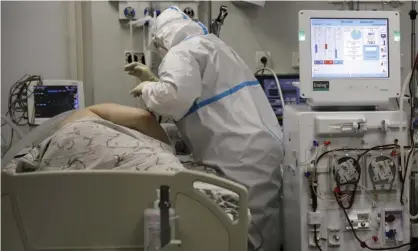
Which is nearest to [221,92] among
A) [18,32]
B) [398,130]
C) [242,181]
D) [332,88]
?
[242,181]

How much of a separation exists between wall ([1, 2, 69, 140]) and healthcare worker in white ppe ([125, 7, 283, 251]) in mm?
1037

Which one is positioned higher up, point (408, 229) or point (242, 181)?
point (242, 181)

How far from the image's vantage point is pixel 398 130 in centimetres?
216

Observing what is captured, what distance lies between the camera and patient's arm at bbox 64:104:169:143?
7.64ft

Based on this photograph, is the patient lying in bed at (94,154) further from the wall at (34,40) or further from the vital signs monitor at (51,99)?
the wall at (34,40)

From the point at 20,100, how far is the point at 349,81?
80.6 inches

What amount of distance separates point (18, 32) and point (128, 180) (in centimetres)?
210

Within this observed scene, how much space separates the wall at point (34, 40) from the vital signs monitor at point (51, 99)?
236mm

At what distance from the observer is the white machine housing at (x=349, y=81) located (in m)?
2.15

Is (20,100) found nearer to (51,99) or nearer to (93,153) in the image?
(51,99)

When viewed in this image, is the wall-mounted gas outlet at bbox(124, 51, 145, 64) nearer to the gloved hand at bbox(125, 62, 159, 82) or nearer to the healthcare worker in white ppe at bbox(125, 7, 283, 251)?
the gloved hand at bbox(125, 62, 159, 82)

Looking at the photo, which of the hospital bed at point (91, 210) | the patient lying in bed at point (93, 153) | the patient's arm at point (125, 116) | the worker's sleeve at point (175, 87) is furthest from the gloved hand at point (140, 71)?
the hospital bed at point (91, 210)

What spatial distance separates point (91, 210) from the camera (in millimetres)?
1624

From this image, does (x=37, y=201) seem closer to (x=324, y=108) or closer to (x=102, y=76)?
(x=324, y=108)
